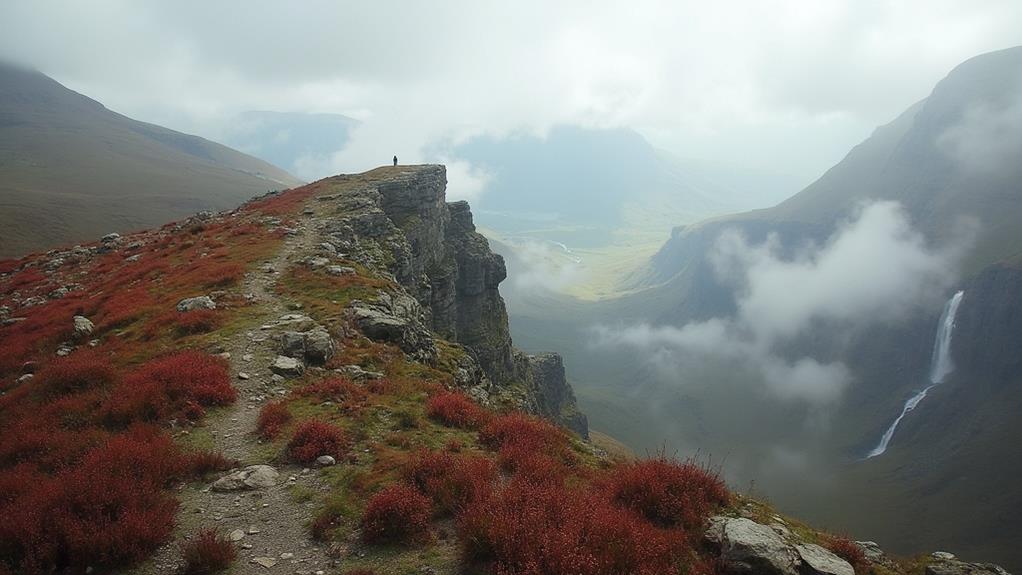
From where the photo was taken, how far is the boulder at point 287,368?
62.8ft

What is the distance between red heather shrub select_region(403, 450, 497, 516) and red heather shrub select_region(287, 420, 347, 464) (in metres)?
3.01

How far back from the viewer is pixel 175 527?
10.4m

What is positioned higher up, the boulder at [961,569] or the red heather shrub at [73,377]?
the red heather shrub at [73,377]

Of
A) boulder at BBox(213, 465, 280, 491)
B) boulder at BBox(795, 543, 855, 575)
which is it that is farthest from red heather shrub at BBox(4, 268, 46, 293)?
boulder at BBox(795, 543, 855, 575)

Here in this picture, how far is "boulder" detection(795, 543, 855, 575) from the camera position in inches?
397

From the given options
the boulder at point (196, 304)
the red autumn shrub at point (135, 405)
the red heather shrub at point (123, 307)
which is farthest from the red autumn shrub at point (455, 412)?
the red heather shrub at point (123, 307)

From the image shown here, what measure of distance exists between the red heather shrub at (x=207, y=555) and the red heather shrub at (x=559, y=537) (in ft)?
15.5

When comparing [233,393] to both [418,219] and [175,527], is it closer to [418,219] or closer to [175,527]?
[175,527]

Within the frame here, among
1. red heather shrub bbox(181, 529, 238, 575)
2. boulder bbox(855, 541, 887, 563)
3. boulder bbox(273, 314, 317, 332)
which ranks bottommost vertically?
boulder bbox(855, 541, 887, 563)

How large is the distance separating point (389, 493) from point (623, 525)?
518 centimetres

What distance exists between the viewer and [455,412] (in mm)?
16594

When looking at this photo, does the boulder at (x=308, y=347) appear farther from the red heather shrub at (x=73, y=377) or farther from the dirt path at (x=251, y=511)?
the red heather shrub at (x=73, y=377)

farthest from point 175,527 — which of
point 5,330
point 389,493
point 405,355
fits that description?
point 5,330

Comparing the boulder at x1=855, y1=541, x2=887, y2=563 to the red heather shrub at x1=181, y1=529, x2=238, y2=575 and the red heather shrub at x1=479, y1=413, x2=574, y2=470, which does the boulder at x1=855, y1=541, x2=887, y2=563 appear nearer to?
the red heather shrub at x1=479, y1=413, x2=574, y2=470
